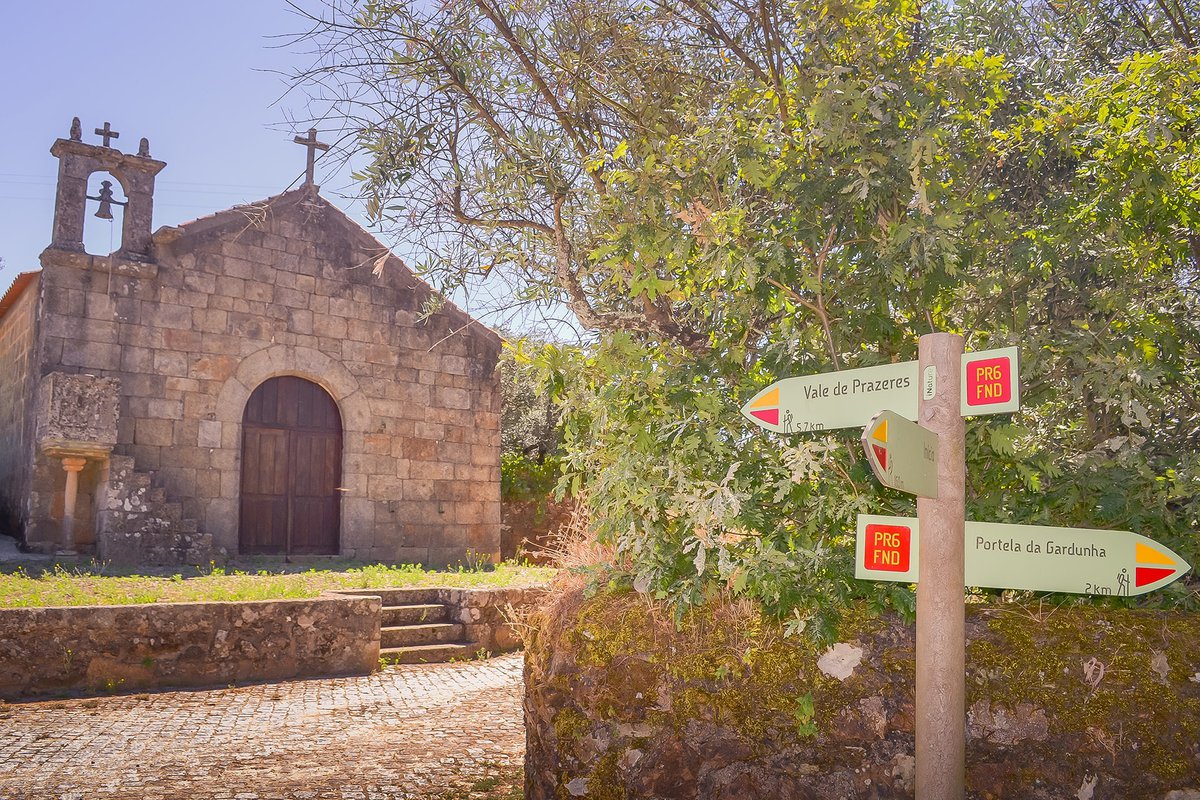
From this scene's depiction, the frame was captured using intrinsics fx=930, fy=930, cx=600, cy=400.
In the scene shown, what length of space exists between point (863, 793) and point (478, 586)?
6421mm

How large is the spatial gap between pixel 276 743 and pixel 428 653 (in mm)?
3099

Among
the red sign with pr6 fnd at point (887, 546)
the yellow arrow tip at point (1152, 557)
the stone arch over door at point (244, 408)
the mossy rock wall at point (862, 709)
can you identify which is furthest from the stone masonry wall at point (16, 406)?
the yellow arrow tip at point (1152, 557)

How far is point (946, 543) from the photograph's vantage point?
2734 millimetres

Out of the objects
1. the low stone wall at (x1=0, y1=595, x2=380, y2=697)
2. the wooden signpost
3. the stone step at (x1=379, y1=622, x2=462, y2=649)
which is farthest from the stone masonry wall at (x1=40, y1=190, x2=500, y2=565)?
the wooden signpost

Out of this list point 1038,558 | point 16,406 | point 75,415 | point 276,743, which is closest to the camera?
point 1038,558

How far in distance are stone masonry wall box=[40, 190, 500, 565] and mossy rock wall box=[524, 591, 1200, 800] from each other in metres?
7.80

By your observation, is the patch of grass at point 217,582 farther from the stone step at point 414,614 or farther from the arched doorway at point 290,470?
the arched doorway at point 290,470

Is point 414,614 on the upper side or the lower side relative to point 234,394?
lower

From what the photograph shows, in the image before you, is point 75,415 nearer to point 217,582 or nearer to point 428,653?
point 217,582

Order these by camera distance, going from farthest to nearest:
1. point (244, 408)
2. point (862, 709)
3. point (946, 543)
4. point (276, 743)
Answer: point (244, 408) → point (276, 743) → point (862, 709) → point (946, 543)

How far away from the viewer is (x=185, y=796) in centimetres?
440

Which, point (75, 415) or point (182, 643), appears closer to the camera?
point (182, 643)

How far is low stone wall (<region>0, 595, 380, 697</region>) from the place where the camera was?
657 centimetres

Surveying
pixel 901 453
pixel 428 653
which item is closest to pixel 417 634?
pixel 428 653
